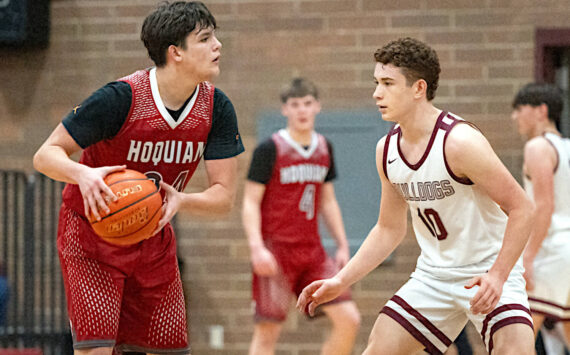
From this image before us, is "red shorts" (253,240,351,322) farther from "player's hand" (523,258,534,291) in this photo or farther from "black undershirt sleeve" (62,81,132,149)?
"black undershirt sleeve" (62,81,132,149)

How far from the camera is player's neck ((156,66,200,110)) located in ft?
12.1

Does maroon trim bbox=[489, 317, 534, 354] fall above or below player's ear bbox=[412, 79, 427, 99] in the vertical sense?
below

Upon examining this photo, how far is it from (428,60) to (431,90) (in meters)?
0.14

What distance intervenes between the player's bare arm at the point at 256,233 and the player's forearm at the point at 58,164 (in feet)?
8.03

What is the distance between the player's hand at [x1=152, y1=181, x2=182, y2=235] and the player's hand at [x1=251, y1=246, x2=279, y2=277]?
87.8 inches

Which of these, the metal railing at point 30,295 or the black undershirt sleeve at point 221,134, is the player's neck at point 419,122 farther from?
the metal railing at point 30,295

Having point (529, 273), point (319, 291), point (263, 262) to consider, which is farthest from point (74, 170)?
point (529, 273)

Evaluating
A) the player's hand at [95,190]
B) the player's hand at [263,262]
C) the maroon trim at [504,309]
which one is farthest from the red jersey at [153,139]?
the player's hand at [263,262]

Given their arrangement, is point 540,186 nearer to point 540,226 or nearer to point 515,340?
point 540,226

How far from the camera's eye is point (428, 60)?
12.1ft

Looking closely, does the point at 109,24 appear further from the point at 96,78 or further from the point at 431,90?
the point at 431,90

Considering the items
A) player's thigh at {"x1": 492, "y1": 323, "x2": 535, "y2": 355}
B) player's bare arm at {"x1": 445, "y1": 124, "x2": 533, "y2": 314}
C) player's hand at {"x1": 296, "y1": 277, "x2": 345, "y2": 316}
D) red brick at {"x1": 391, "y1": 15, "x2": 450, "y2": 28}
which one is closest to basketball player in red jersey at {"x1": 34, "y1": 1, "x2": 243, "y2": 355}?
player's hand at {"x1": 296, "y1": 277, "x2": 345, "y2": 316}

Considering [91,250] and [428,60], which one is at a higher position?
[428,60]

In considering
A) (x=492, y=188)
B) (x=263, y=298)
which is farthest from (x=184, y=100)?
(x=263, y=298)
